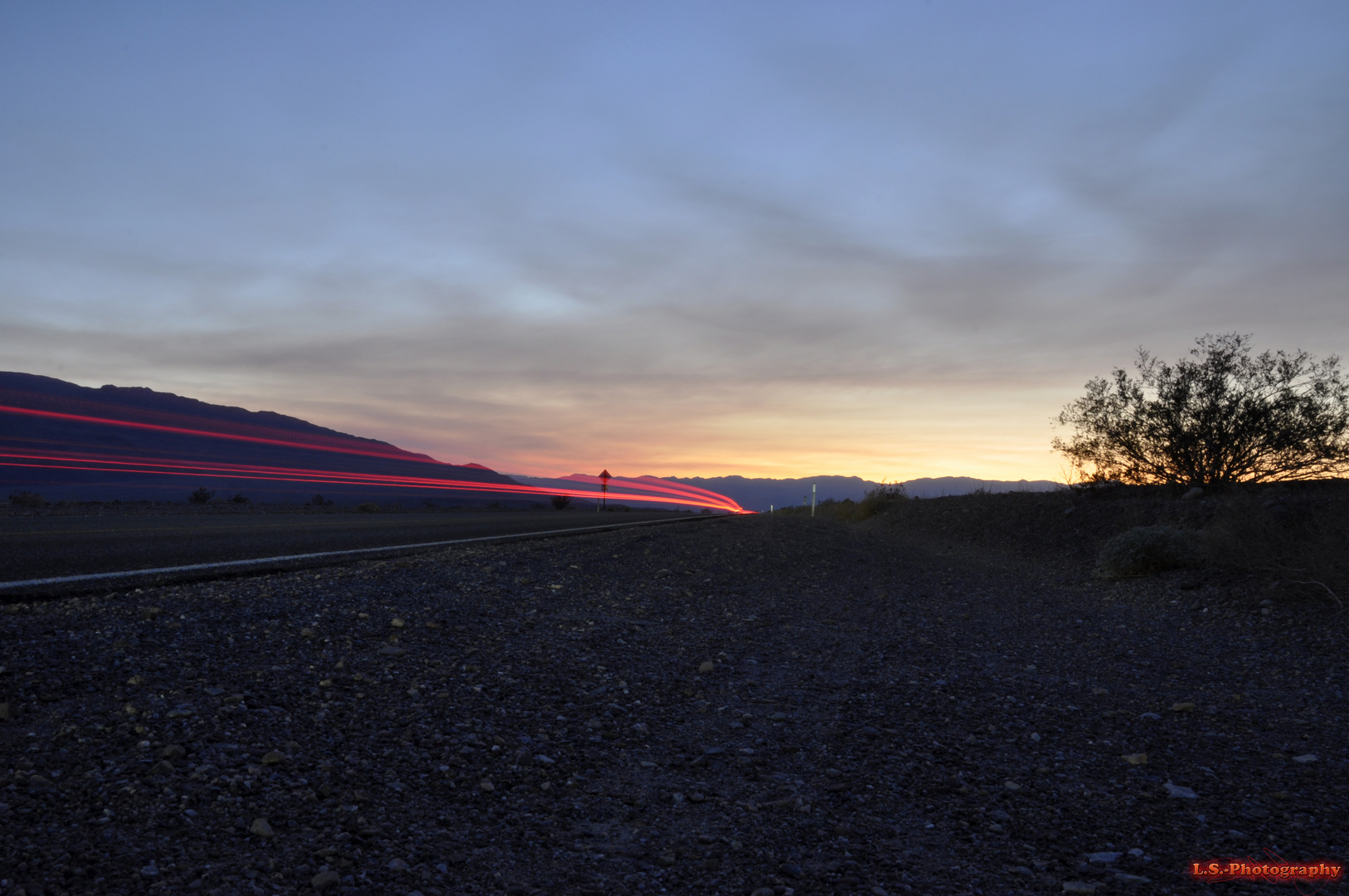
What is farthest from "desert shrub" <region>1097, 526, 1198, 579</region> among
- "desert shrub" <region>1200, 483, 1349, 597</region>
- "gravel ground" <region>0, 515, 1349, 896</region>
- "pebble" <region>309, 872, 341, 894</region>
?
"pebble" <region>309, 872, 341, 894</region>

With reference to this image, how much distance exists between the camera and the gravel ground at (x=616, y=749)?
2498 millimetres

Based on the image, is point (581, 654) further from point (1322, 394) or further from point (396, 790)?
point (1322, 394)

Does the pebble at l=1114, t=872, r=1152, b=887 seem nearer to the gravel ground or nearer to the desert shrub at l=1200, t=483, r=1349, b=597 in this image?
the gravel ground

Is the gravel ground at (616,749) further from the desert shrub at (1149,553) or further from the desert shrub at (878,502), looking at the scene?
the desert shrub at (878,502)

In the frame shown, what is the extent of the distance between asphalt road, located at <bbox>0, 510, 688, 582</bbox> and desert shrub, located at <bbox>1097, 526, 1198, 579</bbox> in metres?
9.63

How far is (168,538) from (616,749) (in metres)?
8.96

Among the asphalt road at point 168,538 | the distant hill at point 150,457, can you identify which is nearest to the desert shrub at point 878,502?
the asphalt road at point 168,538

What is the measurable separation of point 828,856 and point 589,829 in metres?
0.88

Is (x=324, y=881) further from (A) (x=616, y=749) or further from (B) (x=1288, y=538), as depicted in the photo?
(B) (x=1288, y=538)

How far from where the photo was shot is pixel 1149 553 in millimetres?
9469

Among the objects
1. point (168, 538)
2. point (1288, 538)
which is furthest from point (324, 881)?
point (1288, 538)

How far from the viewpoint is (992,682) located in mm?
4957

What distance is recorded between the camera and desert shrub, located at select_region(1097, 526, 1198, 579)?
9.32m

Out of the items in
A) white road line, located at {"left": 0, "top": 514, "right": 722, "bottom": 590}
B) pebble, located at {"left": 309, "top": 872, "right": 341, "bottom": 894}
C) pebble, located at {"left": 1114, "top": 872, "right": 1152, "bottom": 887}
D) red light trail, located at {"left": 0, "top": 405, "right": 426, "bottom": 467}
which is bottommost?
pebble, located at {"left": 309, "top": 872, "right": 341, "bottom": 894}
